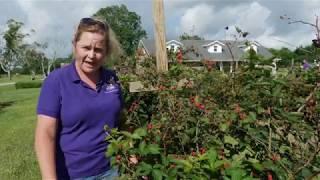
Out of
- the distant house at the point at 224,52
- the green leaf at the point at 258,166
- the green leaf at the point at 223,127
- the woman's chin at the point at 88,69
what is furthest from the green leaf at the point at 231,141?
the distant house at the point at 224,52

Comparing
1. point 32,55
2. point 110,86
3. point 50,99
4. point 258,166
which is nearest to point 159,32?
point 110,86

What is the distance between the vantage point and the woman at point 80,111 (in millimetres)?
2500

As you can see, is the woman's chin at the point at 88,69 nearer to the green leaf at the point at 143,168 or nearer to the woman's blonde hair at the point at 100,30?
the woman's blonde hair at the point at 100,30

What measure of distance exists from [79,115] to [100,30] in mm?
403

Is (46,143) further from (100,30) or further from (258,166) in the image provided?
(258,166)

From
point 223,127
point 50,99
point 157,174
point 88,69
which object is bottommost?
point 157,174

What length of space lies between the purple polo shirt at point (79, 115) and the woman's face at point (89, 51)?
69 millimetres

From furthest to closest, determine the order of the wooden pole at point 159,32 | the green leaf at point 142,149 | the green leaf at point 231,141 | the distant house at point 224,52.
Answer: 1. the wooden pole at point 159,32
2. the distant house at point 224,52
3. the green leaf at point 231,141
4. the green leaf at point 142,149

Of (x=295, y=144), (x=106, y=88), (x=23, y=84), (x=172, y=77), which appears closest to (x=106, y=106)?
(x=106, y=88)

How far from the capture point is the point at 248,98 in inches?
109

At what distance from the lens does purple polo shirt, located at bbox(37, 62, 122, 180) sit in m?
2.51

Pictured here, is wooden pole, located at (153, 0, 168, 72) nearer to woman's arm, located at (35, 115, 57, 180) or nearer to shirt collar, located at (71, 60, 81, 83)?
shirt collar, located at (71, 60, 81, 83)

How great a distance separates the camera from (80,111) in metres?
2.55

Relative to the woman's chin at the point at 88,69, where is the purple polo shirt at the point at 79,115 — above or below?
below
